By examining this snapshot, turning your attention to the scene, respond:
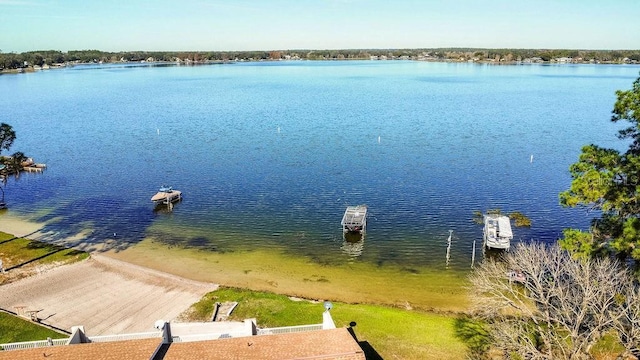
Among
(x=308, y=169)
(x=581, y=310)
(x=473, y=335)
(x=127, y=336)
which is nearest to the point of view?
(x=581, y=310)

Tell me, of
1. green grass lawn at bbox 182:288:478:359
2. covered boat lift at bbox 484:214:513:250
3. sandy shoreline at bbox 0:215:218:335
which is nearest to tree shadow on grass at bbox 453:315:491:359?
green grass lawn at bbox 182:288:478:359

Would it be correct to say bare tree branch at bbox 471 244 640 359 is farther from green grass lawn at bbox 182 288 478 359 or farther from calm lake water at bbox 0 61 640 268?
calm lake water at bbox 0 61 640 268

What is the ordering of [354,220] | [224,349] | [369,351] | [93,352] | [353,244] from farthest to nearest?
1. [354,220]
2. [353,244]
3. [369,351]
4. [224,349]
5. [93,352]

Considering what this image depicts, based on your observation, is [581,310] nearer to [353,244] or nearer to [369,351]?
[369,351]

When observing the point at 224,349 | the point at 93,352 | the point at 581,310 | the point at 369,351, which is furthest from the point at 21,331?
the point at 581,310

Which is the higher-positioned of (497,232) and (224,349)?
(224,349)
